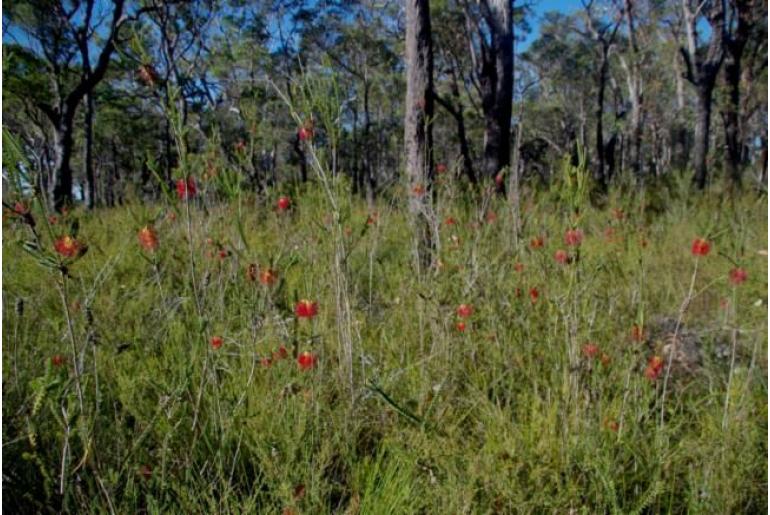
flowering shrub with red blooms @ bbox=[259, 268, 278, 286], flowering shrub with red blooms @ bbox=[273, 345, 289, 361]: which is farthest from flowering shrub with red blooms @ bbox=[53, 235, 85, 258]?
flowering shrub with red blooms @ bbox=[273, 345, 289, 361]

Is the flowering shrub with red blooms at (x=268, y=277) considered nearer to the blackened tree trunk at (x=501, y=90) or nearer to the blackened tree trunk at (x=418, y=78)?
the blackened tree trunk at (x=418, y=78)

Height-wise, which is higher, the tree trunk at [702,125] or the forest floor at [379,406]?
the tree trunk at [702,125]

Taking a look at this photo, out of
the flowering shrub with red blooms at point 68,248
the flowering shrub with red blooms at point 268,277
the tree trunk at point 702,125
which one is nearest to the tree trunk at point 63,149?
the flowering shrub with red blooms at point 268,277

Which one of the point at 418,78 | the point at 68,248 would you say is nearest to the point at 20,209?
the point at 68,248

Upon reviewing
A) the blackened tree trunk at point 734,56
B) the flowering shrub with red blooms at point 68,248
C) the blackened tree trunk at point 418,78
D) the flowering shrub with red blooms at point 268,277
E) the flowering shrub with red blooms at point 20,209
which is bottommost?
the flowering shrub with red blooms at point 268,277

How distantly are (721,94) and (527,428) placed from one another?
44.1ft

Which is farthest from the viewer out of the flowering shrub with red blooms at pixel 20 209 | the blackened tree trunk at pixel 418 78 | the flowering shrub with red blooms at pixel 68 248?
the blackened tree trunk at pixel 418 78

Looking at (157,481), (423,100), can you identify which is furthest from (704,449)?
(423,100)

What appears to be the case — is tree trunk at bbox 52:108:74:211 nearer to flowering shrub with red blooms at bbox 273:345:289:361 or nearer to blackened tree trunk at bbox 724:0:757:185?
flowering shrub with red blooms at bbox 273:345:289:361

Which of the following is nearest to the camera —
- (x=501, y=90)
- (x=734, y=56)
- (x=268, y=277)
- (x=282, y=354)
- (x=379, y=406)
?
(x=268, y=277)

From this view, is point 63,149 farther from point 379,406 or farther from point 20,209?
point 20,209

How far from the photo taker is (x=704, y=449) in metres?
1.34

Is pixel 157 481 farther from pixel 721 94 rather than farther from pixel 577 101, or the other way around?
pixel 577 101

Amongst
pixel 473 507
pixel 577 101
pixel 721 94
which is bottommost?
pixel 473 507
